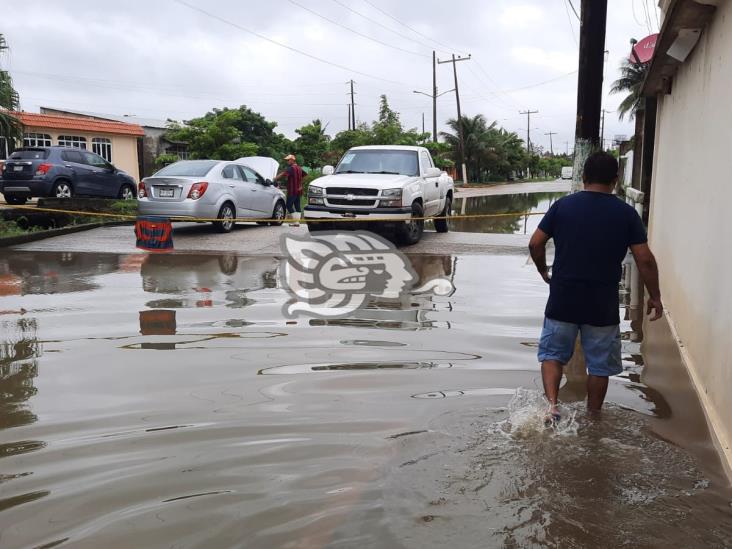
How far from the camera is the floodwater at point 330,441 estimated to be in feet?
10.3

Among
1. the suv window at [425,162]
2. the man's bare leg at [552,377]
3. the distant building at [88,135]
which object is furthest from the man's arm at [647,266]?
the distant building at [88,135]

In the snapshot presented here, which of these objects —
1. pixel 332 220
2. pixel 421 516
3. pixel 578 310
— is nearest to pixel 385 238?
pixel 332 220

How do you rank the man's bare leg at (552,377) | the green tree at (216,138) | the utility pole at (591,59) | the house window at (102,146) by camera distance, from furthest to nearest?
1. the house window at (102,146)
2. the green tree at (216,138)
3. the utility pole at (591,59)
4. the man's bare leg at (552,377)

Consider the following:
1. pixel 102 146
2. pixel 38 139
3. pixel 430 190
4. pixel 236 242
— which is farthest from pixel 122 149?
pixel 430 190

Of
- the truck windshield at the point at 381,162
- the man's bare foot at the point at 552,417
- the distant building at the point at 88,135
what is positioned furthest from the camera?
the distant building at the point at 88,135

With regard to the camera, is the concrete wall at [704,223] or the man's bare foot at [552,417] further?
the concrete wall at [704,223]

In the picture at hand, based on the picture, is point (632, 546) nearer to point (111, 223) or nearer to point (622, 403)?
point (622, 403)

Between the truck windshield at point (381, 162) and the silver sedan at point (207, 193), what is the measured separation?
1846 mm

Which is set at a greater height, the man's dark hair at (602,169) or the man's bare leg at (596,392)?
the man's dark hair at (602,169)

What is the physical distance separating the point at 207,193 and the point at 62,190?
255 inches

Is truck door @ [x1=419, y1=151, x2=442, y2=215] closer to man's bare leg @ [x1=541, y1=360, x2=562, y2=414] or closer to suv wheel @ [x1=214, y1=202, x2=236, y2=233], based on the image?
suv wheel @ [x1=214, y1=202, x2=236, y2=233]

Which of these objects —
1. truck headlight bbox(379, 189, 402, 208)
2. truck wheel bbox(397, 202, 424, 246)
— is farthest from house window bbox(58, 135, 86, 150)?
truck headlight bbox(379, 189, 402, 208)

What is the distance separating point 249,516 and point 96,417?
1733 mm

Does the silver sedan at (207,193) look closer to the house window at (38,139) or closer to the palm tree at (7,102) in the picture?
the palm tree at (7,102)
